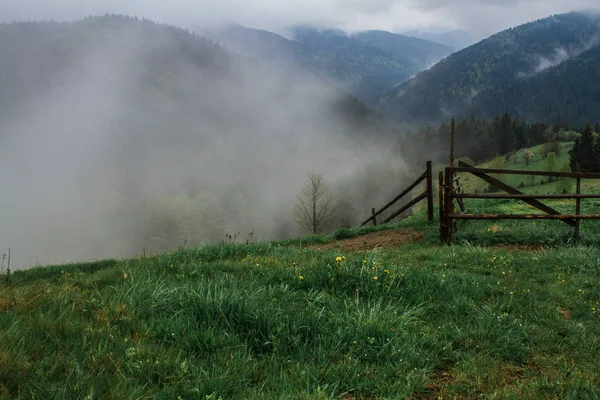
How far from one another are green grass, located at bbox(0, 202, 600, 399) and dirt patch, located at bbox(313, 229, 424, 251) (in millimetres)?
5613

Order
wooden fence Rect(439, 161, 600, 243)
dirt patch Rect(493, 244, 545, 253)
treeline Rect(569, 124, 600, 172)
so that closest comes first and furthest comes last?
wooden fence Rect(439, 161, 600, 243) → dirt patch Rect(493, 244, 545, 253) → treeline Rect(569, 124, 600, 172)

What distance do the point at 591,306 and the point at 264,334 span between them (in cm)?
482

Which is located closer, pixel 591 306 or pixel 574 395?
pixel 574 395

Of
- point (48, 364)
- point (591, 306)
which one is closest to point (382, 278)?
point (591, 306)

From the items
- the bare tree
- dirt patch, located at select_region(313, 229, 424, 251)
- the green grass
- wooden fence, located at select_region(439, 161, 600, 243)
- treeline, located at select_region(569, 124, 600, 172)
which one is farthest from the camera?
treeline, located at select_region(569, 124, 600, 172)

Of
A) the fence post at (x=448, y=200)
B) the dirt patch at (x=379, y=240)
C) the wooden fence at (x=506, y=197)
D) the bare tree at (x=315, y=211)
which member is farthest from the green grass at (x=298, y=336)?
the bare tree at (x=315, y=211)

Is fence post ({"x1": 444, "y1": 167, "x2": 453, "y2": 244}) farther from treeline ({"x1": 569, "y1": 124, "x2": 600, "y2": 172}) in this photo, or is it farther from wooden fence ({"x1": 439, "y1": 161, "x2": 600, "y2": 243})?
treeline ({"x1": 569, "y1": 124, "x2": 600, "y2": 172})

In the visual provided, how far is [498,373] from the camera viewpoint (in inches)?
136

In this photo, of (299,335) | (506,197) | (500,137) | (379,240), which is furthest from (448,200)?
(500,137)

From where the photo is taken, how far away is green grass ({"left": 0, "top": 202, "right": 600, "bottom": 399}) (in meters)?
2.80

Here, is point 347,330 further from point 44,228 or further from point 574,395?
point 44,228

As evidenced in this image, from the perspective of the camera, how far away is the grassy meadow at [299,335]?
2797mm

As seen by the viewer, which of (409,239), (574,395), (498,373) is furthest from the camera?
(409,239)

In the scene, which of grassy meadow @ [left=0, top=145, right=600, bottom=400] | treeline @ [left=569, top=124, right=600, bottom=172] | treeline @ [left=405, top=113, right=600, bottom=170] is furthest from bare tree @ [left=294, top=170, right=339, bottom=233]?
treeline @ [left=405, top=113, right=600, bottom=170]
